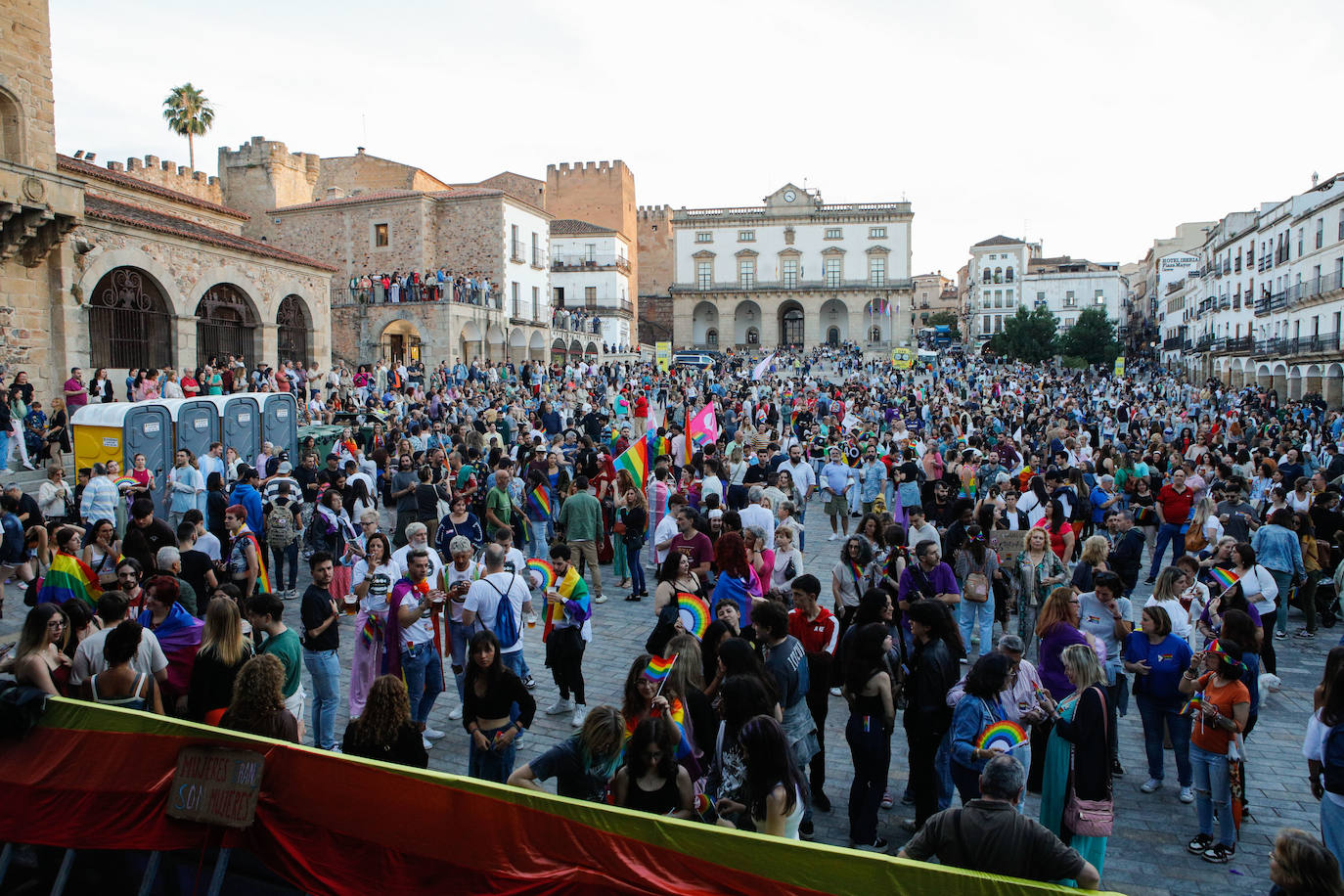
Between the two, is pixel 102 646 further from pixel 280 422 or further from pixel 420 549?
pixel 280 422

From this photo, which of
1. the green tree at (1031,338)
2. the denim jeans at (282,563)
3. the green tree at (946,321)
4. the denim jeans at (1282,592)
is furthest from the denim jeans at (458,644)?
the green tree at (946,321)

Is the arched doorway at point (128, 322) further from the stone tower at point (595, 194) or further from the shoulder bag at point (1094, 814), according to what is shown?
the stone tower at point (595, 194)

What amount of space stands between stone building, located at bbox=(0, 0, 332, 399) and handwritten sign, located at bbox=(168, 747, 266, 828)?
16312mm

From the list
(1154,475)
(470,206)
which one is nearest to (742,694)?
(1154,475)

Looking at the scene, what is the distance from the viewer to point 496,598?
647 centimetres

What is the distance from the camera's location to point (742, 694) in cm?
434

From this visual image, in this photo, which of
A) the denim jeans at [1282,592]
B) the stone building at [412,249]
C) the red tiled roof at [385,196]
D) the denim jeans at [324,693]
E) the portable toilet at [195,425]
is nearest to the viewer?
the denim jeans at [324,693]

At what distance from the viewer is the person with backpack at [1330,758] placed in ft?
13.6

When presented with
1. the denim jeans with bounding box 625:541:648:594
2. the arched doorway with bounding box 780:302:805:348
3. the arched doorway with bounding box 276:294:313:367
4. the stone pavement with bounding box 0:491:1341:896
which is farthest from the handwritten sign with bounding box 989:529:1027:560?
the arched doorway with bounding box 780:302:805:348

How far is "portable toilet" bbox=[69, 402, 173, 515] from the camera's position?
1273cm

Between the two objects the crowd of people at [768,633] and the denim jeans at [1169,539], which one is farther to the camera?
the denim jeans at [1169,539]

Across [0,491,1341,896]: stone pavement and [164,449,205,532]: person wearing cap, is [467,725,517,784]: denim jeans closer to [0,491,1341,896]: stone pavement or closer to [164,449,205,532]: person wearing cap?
[0,491,1341,896]: stone pavement

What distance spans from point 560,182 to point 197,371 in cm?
4918

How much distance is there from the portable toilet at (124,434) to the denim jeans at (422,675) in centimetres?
806
